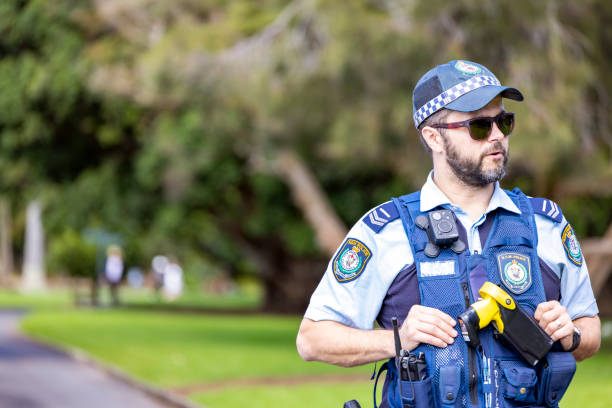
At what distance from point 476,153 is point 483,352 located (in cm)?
62

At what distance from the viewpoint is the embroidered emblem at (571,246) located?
3282mm

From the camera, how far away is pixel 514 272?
3168mm

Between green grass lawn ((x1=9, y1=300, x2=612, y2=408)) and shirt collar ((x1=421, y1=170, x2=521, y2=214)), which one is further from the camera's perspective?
green grass lawn ((x1=9, y1=300, x2=612, y2=408))

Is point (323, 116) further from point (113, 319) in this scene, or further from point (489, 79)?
point (113, 319)

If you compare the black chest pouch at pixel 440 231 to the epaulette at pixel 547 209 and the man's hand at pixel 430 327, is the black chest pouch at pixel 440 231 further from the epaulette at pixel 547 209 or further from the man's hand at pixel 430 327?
the epaulette at pixel 547 209

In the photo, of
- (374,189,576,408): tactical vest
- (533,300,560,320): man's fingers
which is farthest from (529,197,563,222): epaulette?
(533,300,560,320): man's fingers

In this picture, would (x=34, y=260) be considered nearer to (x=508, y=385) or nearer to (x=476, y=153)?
(x=476, y=153)

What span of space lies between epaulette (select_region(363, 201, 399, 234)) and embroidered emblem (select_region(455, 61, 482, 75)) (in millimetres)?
481

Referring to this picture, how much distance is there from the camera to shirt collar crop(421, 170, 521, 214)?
10.8 feet

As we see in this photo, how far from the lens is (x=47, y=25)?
2061 centimetres

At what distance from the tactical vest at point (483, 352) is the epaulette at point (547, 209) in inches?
4.7

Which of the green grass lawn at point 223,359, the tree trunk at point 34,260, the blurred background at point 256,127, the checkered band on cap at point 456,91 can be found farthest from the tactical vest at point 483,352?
the tree trunk at point 34,260

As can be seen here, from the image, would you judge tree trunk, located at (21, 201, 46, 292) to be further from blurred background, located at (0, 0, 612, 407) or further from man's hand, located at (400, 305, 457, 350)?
man's hand, located at (400, 305, 457, 350)

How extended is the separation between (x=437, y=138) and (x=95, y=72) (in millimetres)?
16723
